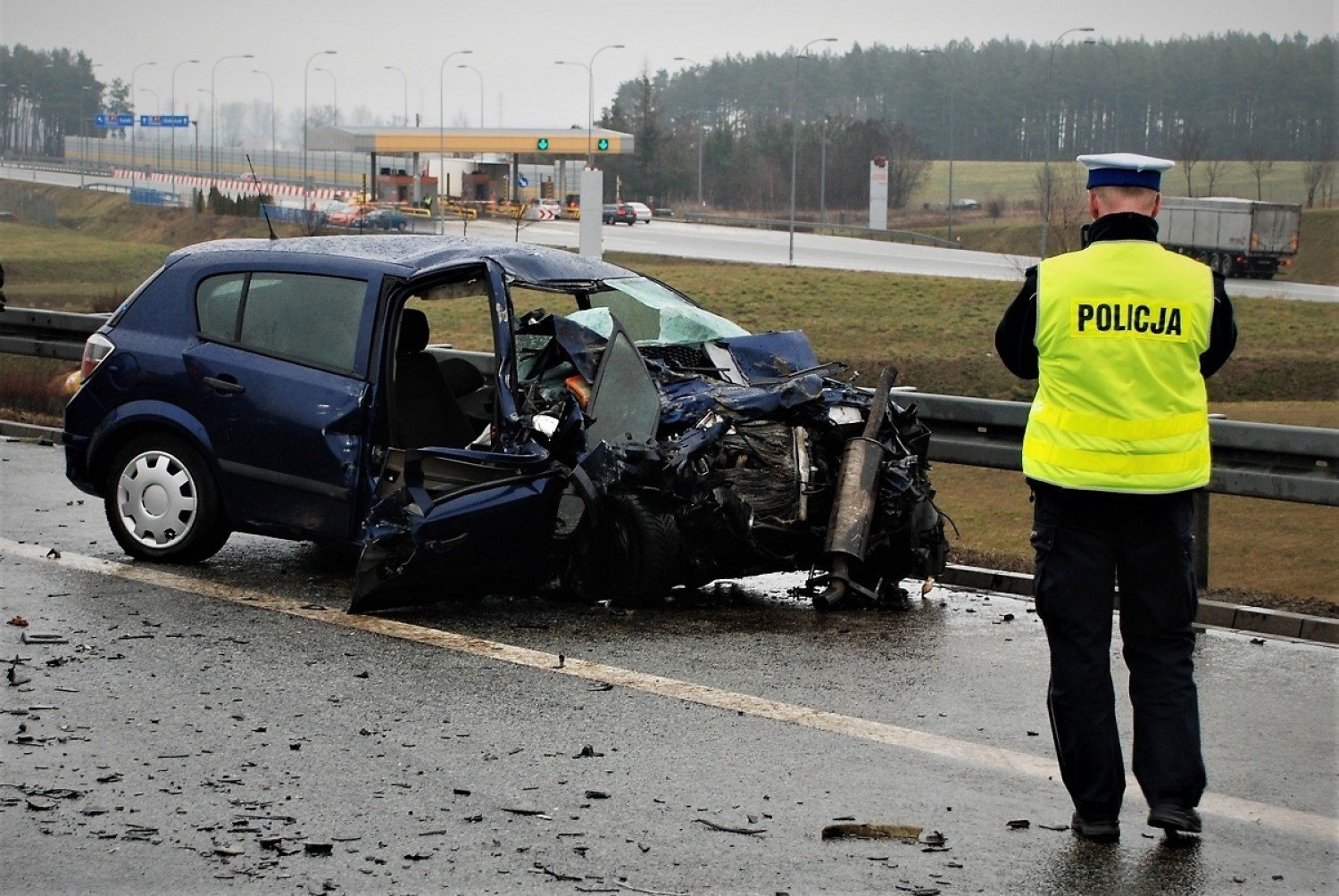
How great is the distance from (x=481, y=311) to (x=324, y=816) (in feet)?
69.6

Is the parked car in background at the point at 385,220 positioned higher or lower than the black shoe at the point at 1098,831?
higher

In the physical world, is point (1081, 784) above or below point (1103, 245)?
below

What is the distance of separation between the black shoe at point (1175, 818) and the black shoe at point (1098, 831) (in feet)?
0.37

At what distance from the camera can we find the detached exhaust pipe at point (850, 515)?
7.75 meters

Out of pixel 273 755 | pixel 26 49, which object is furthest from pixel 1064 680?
pixel 26 49

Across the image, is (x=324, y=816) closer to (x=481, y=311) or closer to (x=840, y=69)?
(x=481, y=311)

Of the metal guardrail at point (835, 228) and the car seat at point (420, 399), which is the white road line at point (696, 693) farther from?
the metal guardrail at point (835, 228)

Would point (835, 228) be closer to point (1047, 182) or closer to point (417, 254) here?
point (1047, 182)

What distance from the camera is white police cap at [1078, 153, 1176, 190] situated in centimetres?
480

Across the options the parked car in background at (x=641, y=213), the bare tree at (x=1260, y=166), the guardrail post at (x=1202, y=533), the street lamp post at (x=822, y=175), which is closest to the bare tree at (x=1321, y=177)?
the bare tree at (x=1260, y=166)

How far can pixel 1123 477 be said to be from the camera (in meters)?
4.77

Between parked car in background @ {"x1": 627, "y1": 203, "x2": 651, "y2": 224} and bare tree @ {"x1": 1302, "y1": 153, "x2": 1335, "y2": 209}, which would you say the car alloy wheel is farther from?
bare tree @ {"x1": 1302, "y1": 153, "x2": 1335, "y2": 209}

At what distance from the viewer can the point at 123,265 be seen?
4609 centimetres

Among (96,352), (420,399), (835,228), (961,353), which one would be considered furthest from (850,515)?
(835,228)
